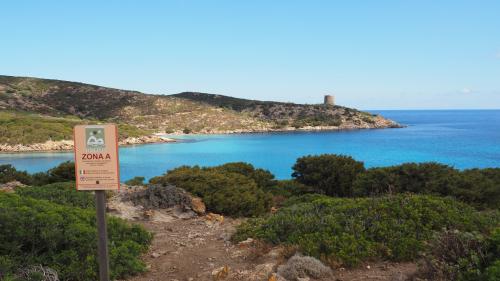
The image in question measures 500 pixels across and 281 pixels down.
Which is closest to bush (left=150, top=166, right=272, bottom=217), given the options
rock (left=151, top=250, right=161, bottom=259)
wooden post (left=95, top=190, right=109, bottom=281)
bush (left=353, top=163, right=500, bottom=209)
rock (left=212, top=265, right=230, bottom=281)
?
bush (left=353, top=163, right=500, bottom=209)

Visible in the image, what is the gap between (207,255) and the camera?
26.8 feet

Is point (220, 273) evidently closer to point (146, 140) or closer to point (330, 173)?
point (330, 173)

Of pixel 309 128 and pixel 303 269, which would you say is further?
pixel 309 128

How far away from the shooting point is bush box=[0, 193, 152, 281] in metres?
6.25

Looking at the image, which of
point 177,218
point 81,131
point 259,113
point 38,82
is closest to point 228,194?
point 177,218

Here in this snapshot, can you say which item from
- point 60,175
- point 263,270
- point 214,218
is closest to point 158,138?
point 60,175

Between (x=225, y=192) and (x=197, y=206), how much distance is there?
3.96 feet

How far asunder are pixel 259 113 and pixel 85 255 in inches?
5503

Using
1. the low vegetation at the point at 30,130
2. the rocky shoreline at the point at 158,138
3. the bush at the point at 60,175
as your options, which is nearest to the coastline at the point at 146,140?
the rocky shoreline at the point at 158,138

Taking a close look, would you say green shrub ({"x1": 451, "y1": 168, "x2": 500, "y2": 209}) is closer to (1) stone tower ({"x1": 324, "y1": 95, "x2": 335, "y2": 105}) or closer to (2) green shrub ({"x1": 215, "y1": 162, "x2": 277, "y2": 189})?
(2) green shrub ({"x1": 215, "y1": 162, "x2": 277, "y2": 189})

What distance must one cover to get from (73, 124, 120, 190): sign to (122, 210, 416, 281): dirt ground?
9.35 ft

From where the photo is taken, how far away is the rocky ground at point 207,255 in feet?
21.3

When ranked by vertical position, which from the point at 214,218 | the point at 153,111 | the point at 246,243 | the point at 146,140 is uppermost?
the point at 153,111

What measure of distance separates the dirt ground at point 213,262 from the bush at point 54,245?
46cm
